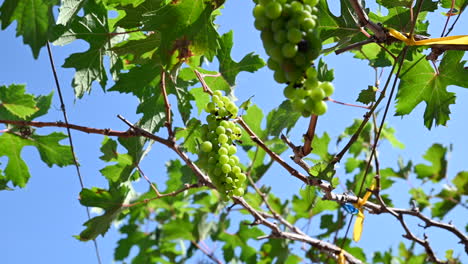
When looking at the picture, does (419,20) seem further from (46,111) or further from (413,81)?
(46,111)

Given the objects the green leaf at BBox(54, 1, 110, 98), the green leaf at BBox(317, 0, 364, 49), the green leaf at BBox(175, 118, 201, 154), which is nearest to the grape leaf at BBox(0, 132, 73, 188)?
the green leaf at BBox(54, 1, 110, 98)

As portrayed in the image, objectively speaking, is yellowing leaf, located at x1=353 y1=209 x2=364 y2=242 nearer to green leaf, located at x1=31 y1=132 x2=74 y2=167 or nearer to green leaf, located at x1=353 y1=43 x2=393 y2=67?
green leaf, located at x1=353 y1=43 x2=393 y2=67

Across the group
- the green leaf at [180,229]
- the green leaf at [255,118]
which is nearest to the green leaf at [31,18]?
the green leaf at [255,118]

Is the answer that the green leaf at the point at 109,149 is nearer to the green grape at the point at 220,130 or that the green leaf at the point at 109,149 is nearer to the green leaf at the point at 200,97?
the green leaf at the point at 200,97

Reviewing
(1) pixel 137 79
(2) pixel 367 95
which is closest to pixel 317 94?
(2) pixel 367 95

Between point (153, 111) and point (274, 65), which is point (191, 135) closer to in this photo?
point (153, 111)

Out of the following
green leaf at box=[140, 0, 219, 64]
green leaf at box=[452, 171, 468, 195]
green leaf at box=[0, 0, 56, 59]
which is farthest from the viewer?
green leaf at box=[452, 171, 468, 195]

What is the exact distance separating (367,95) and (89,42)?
1226 millimetres

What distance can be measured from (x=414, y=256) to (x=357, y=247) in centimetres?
82

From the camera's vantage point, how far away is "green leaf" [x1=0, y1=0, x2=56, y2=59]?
42.8 inches

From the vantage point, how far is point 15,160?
89.2 inches

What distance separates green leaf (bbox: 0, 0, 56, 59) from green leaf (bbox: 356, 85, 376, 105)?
3.84ft

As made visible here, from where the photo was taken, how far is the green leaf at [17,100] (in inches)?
85.7

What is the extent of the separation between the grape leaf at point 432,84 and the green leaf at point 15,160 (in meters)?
1.95
